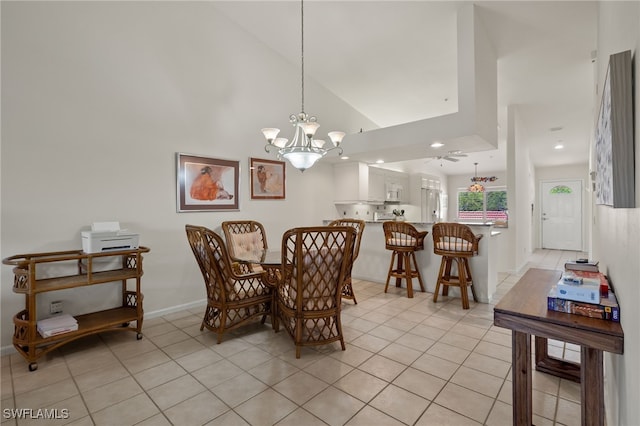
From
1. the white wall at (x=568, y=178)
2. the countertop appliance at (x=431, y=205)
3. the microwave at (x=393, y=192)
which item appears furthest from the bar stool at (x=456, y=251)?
the white wall at (x=568, y=178)

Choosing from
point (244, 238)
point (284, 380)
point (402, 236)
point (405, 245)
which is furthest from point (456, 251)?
point (244, 238)

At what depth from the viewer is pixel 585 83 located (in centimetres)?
421

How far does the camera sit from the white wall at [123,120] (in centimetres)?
265

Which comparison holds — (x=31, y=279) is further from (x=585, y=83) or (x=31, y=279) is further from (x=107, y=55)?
(x=585, y=83)

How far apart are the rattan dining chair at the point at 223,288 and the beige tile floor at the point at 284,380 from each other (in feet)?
0.56

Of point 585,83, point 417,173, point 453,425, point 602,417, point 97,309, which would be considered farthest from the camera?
point 417,173

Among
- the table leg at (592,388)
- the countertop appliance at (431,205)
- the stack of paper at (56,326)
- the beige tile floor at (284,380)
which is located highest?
the countertop appliance at (431,205)

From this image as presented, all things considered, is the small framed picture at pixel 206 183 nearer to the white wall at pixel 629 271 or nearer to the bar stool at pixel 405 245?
the bar stool at pixel 405 245

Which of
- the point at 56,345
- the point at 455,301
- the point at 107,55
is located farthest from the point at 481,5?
the point at 56,345

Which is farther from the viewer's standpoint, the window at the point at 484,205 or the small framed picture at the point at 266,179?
the window at the point at 484,205

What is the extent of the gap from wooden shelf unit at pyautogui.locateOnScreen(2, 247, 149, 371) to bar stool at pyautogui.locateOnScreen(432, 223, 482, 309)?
10.9ft

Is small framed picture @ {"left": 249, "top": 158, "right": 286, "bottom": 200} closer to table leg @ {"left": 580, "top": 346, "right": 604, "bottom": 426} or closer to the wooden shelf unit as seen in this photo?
the wooden shelf unit

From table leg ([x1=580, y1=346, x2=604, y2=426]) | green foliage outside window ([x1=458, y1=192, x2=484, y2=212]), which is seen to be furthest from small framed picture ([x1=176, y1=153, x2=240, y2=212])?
green foliage outside window ([x1=458, y1=192, x2=484, y2=212])

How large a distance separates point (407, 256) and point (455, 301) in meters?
0.81
